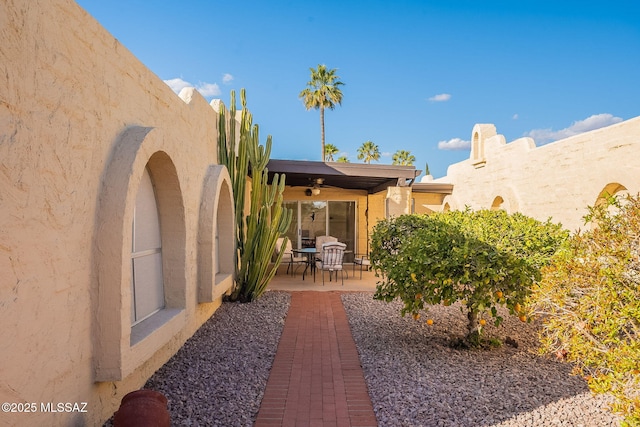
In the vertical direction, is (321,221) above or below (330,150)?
below

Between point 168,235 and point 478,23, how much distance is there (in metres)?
18.7

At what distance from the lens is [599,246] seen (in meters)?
2.89

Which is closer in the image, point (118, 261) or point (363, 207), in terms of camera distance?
point (118, 261)

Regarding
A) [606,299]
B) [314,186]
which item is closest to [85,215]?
[606,299]

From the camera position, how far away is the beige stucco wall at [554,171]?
7582mm

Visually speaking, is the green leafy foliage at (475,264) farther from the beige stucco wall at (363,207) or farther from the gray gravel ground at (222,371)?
the beige stucco wall at (363,207)

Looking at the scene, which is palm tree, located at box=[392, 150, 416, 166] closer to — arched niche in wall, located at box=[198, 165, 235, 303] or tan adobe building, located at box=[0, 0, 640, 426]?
arched niche in wall, located at box=[198, 165, 235, 303]

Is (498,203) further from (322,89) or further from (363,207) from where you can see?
(322,89)

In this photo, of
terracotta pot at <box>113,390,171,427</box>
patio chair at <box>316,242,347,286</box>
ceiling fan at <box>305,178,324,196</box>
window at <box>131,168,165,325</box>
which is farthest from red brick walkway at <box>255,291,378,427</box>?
ceiling fan at <box>305,178,324,196</box>

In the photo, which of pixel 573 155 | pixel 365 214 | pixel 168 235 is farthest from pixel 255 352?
pixel 365 214

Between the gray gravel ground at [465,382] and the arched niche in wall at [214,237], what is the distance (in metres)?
2.30

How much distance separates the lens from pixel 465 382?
4148 millimetres

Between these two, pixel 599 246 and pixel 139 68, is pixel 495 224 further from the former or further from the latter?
pixel 139 68

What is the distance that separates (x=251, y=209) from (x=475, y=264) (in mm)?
4335
